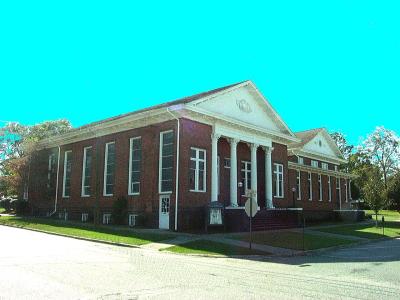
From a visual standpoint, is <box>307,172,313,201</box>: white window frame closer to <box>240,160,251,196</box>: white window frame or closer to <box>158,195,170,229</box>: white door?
<box>240,160,251,196</box>: white window frame

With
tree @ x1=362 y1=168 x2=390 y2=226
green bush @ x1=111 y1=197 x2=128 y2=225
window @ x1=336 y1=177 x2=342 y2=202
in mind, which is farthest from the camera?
window @ x1=336 y1=177 x2=342 y2=202

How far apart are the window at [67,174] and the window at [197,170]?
43.2 feet

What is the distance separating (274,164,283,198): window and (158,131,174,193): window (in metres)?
11.3

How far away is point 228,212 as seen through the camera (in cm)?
2553

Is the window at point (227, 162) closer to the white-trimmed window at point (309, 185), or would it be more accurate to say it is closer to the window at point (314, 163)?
the white-trimmed window at point (309, 185)

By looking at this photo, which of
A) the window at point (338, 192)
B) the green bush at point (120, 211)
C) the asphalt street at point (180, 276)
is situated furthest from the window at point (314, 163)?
the asphalt street at point (180, 276)

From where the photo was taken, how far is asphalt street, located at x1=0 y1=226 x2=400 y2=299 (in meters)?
7.87

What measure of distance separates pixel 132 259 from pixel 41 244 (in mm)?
5212

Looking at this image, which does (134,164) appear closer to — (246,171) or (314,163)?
(246,171)

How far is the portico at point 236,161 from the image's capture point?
2592 centimetres

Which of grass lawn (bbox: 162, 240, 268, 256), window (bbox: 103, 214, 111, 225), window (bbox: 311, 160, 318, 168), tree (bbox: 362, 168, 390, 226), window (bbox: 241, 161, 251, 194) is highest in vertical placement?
window (bbox: 311, 160, 318, 168)

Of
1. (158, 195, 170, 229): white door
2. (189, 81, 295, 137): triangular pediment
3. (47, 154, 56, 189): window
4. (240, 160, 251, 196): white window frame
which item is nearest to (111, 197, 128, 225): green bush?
(158, 195, 170, 229): white door

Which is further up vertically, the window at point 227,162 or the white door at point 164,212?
the window at point 227,162

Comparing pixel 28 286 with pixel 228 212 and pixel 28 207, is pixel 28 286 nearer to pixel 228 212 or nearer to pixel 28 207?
pixel 228 212
